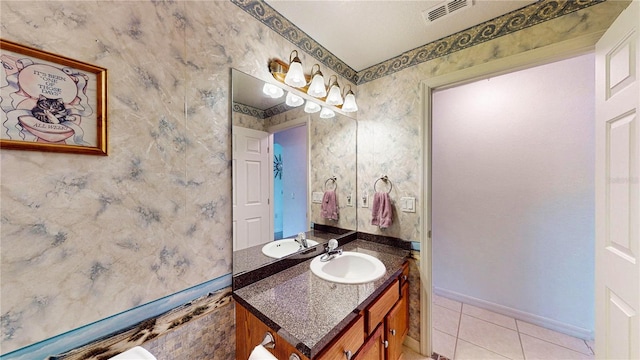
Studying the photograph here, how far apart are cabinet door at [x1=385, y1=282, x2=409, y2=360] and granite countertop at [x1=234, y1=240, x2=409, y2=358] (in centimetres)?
26

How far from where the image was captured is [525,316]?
6.66 feet

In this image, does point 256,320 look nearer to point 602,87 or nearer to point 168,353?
point 168,353

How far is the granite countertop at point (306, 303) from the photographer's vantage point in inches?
31.0

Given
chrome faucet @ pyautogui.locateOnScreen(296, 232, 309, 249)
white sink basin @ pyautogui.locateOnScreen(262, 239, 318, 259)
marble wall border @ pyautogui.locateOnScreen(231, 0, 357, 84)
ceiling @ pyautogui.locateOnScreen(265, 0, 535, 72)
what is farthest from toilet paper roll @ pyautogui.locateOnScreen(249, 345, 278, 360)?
ceiling @ pyautogui.locateOnScreen(265, 0, 535, 72)

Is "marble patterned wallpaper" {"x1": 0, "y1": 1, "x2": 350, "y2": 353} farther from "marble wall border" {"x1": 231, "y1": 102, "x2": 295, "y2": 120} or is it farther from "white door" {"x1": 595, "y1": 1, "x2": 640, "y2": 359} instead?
"white door" {"x1": 595, "y1": 1, "x2": 640, "y2": 359}

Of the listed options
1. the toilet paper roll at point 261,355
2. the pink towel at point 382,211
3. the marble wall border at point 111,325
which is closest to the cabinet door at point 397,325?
the pink towel at point 382,211

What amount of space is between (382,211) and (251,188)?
1.06 metres

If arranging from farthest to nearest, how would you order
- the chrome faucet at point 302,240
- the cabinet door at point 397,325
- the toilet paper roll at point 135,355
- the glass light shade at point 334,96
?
the glass light shade at point 334,96
the chrome faucet at point 302,240
the cabinet door at point 397,325
the toilet paper roll at point 135,355

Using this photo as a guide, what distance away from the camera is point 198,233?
3.10ft

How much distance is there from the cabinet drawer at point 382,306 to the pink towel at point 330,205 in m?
0.68

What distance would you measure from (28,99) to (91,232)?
412 mm

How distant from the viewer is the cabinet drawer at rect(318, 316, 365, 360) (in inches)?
32.1

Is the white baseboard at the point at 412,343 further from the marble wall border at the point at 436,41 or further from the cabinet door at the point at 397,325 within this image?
the marble wall border at the point at 436,41

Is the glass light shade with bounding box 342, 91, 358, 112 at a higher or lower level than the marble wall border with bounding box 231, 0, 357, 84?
lower
